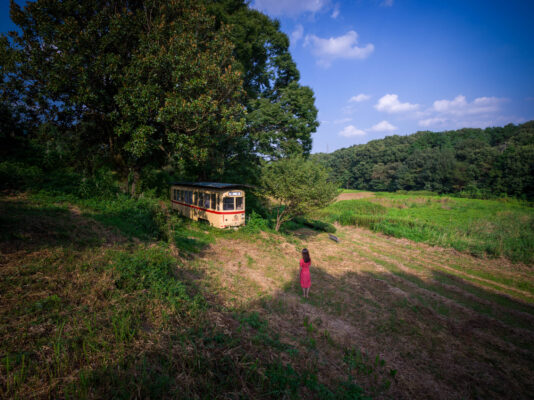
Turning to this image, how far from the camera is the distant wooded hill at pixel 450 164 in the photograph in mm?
47594

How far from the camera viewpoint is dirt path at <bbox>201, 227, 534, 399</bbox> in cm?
535

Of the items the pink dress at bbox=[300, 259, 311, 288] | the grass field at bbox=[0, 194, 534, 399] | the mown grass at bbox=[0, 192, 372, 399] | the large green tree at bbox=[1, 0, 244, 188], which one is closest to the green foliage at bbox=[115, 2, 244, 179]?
Result: the large green tree at bbox=[1, 0, 244, 188]

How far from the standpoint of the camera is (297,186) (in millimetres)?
15859

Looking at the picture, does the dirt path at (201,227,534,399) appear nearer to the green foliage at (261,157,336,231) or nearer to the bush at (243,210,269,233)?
the bush at (243,210,269,233)

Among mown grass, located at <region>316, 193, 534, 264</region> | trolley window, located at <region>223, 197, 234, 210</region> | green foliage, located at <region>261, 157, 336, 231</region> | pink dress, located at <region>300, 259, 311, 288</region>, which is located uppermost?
green foliage, located at <region>261, 157, 336, 231</region>

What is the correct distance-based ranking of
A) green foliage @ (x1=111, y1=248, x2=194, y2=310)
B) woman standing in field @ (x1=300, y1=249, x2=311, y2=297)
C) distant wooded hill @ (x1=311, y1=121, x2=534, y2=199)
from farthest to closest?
distant wooded hill @ (x1=311, y1=121, x2=534, y2=199) → woman standing in field @ (x1=300, y1=249, x2=311, y2=297) → green foliage @ (x1=111, y1=248, x2=194, y2=310)

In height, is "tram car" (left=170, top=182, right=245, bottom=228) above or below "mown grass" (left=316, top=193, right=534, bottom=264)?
above

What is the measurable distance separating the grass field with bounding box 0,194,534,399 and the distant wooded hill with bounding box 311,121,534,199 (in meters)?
13.8

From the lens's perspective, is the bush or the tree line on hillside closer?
the tree line on hillside

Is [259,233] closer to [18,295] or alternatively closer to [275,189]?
[275,189]

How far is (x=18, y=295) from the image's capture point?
3996mm

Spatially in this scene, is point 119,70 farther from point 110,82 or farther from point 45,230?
point 45,230

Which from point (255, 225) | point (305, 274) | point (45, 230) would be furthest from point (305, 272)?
point (45, 230)

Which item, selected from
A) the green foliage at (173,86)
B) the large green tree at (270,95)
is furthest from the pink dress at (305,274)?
the large green tree at (270,95)
